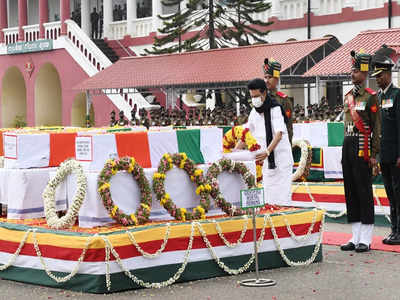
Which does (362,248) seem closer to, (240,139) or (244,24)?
(240,139)

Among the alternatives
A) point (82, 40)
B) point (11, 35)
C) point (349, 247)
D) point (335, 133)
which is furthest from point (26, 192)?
point (11, 35)

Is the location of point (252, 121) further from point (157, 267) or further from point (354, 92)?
point (157, 267)

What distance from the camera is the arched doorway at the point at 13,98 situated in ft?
149

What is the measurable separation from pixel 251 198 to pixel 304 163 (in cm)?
589

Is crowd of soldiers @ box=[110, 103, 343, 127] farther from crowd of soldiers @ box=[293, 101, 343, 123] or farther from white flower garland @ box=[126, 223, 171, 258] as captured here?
white flower garland @ box=[126, 223, 171, 258]

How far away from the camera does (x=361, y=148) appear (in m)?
10.2

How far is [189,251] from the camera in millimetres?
8828

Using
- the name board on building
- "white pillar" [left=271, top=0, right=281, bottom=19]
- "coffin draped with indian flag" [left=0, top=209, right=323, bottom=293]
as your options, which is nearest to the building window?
the name board on building

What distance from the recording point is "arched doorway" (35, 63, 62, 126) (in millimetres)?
43438

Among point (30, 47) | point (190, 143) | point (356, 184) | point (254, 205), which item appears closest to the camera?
point (254, 205)

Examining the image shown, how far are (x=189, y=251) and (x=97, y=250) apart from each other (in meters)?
1.02

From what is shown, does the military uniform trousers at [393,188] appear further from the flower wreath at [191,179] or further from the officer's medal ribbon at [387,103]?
the flower wreath at [191,179]

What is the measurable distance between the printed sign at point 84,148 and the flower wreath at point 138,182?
1.19 ft

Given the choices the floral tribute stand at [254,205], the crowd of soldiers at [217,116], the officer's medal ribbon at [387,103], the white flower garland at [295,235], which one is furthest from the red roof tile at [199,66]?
the floral tribute stand at [254,205]
